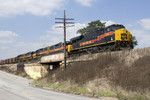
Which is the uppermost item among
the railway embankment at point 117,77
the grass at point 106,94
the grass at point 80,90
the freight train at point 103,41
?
the freight train at point 103,41

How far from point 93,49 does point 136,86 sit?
44.8 ft

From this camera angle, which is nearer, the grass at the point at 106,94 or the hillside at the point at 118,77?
the hillside at the point at 118,77

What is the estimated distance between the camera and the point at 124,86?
11.3 metres

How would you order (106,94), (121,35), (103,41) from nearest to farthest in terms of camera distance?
(106,94), (121,35), (103,41)

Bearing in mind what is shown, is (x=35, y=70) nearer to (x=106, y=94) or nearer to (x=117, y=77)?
(x=117, y=77)

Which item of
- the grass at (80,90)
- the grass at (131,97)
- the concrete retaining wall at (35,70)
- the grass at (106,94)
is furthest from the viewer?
the concrete retaining wall at (35,70)

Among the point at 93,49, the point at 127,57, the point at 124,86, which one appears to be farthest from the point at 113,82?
the point at 93,49

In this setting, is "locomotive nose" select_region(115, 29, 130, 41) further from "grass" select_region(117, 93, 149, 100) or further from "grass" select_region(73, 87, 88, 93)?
"grass" select_region(117, 93, 149, 100)

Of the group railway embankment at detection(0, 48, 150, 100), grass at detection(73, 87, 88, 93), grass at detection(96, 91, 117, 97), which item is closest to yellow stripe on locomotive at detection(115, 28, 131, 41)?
railway embankment at detection(0, 48, 150, 100)

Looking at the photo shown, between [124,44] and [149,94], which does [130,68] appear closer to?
[149,94]

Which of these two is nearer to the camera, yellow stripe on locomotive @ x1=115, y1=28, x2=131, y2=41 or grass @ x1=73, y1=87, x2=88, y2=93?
grass @ x1=73, y1=87, x2=88, y2=93

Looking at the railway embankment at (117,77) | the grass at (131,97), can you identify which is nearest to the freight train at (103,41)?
the railway embankment at (117,77)

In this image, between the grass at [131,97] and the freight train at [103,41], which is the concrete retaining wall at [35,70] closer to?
the freight train at [103,41]

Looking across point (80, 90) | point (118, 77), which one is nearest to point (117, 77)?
point (118, 77)
